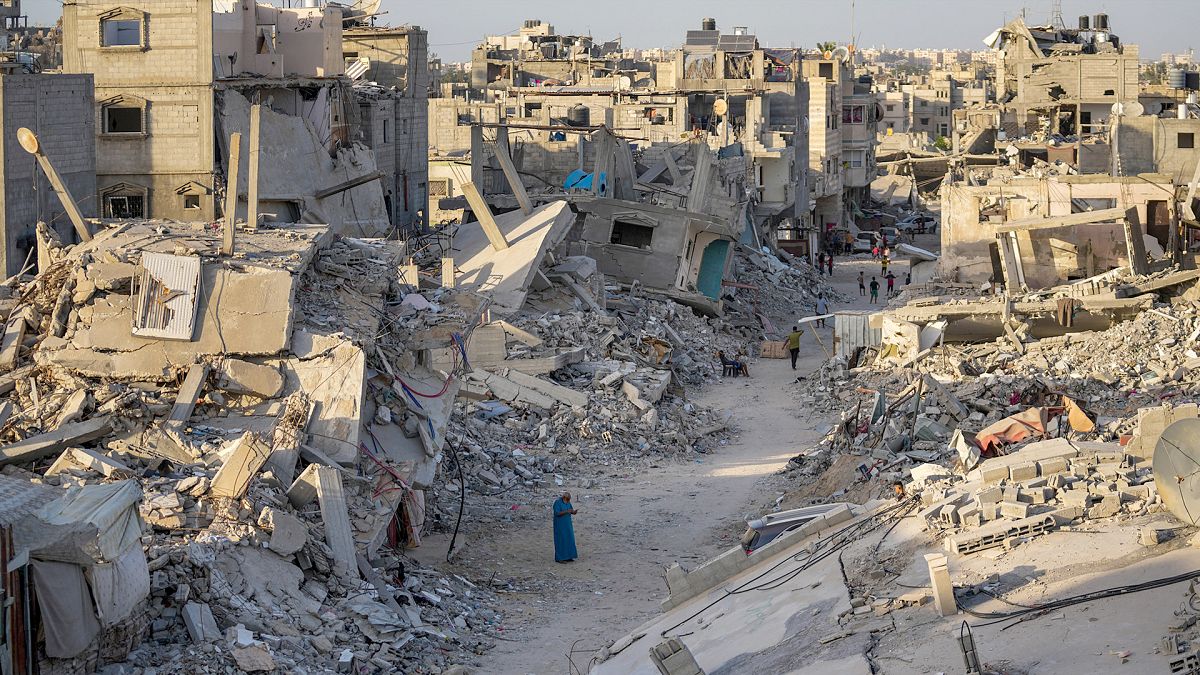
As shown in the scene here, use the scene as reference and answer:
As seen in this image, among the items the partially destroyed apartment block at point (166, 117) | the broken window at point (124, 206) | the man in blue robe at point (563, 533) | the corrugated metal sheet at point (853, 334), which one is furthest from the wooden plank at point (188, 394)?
the broken window at point (124, 206)

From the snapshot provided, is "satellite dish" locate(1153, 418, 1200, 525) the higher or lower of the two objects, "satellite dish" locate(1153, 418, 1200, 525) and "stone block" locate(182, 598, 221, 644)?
the higher

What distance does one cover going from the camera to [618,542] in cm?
1809

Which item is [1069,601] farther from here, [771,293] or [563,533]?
[771,293]

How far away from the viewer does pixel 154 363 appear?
1513 centimetres

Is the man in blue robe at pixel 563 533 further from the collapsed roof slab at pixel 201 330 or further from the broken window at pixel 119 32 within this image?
the broken window at pixel 119 32

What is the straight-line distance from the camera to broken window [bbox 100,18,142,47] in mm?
30250

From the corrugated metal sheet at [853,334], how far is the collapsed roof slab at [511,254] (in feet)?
19.1

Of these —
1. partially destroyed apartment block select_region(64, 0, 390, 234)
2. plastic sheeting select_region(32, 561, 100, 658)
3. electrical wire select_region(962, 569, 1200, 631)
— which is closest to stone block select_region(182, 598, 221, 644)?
plastic sheeting select_region(32, 561, 100, 658)

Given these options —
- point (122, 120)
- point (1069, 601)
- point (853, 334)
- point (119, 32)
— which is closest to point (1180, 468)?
point (1069, 601)

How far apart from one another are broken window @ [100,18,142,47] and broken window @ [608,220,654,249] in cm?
1110

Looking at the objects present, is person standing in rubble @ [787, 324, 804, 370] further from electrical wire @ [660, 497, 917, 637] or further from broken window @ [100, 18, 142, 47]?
electrical wire @ [660, 497, 917, 637]

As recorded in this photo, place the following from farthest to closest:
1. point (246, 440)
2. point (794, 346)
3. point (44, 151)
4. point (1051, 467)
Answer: point (794, 346), point (44, 151), point (1051, 467), point (246, 440)

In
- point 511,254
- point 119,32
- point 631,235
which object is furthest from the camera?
point 631,235

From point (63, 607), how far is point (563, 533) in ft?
24.2
